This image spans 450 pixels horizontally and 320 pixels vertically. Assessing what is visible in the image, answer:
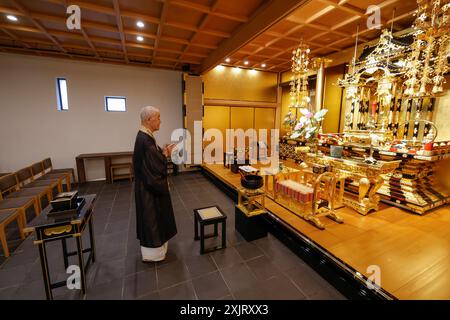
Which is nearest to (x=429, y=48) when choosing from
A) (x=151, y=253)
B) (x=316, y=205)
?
(x=316, y=205)

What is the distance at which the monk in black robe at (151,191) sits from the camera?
7.47 ft

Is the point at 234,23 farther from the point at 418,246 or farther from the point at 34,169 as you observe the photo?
the point at 34,169

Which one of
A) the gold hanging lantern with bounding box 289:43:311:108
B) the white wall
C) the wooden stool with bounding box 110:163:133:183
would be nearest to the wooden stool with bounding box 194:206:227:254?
the gold hanging lantern with bounding box 289:43:311:108

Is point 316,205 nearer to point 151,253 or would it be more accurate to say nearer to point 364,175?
point 364,175

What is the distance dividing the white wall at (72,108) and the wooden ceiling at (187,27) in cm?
43

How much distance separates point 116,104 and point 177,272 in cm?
572

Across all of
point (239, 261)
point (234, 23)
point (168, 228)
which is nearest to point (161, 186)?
point (168, 228)

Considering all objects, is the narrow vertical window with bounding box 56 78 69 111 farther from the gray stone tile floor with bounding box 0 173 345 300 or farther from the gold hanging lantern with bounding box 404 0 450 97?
the gold hanging lantern with bounding box 404 0 450 97

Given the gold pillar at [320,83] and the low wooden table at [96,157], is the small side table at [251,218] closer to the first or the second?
the low wooden table at [96,157]

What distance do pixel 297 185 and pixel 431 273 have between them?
174 cm

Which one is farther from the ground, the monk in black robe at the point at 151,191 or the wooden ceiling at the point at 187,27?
the wooden ceiling at the point at 187,27

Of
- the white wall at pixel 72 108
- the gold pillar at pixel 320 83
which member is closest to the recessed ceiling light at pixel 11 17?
the white wall at pixel 72 108

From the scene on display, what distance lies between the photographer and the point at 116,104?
246 inches

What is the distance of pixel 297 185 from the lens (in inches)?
131
